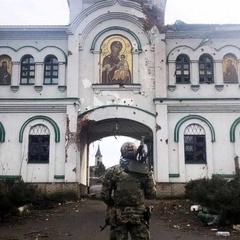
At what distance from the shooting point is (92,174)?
54219 millimetres

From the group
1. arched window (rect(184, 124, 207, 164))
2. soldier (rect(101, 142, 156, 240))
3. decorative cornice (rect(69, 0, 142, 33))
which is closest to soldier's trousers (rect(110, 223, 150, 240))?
soldier (rect(101, 142, 156, 240))

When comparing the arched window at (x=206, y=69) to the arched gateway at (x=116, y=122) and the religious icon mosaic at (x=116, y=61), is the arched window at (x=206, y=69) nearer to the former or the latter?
the arched gateway at (x=116, y=122)

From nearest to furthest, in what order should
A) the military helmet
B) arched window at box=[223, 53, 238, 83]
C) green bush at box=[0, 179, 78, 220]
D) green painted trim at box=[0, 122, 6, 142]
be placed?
1. the military helmet
2. green bush at box=[0, 179, 78, 220]
3. green painted trim at box=[0, 122, 6, 142]
4. arched window at box=[223, 53, 238, 83]

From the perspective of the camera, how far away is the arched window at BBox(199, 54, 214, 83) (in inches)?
828

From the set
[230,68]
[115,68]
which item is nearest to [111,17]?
[115,68]

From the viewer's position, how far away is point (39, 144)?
20547 mm

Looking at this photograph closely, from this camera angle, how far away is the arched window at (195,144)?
66.3 feet

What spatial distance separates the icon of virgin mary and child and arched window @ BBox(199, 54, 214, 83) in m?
3.82

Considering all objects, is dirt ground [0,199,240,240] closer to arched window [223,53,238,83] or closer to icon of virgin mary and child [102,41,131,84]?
icon of virgin mary and child [102,41,131,84]

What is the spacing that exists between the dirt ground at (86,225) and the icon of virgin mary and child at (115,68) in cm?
705

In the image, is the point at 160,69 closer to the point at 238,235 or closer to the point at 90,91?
the point at 90,91

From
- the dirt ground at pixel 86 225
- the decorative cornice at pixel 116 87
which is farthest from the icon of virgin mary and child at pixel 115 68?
the dirt ground at pixel 86 225

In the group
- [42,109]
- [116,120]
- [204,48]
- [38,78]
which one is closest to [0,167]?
[42,109]

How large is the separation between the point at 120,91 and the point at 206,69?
185 inches
